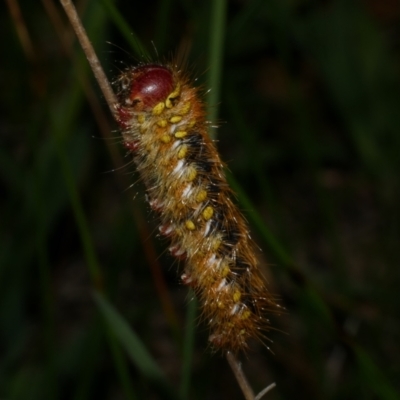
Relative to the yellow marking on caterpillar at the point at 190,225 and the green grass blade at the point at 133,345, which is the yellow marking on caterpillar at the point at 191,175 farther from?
the green grass blade at the point at 133,345

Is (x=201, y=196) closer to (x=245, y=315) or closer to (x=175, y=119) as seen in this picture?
(x=175, y=119)

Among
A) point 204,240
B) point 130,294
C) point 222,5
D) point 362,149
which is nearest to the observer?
point 204,240

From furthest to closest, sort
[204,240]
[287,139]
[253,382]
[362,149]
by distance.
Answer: [287,139] < [362,149] < [253,382] < [204,240]

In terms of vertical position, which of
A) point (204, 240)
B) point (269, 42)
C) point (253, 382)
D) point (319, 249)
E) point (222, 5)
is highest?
point (222, 5)

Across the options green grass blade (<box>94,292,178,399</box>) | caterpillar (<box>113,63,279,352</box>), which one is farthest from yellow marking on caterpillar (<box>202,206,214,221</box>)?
green grass blade (<box>94,292,178,399</box>)

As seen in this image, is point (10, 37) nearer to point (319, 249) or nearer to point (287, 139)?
point (287, 139)

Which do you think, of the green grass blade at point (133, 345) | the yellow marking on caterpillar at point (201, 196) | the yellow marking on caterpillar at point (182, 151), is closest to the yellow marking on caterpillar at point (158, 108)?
the yellow marking on caterpillar at point (182, 151)

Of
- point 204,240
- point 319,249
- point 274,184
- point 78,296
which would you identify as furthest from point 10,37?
point 204,240

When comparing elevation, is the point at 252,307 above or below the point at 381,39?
above
